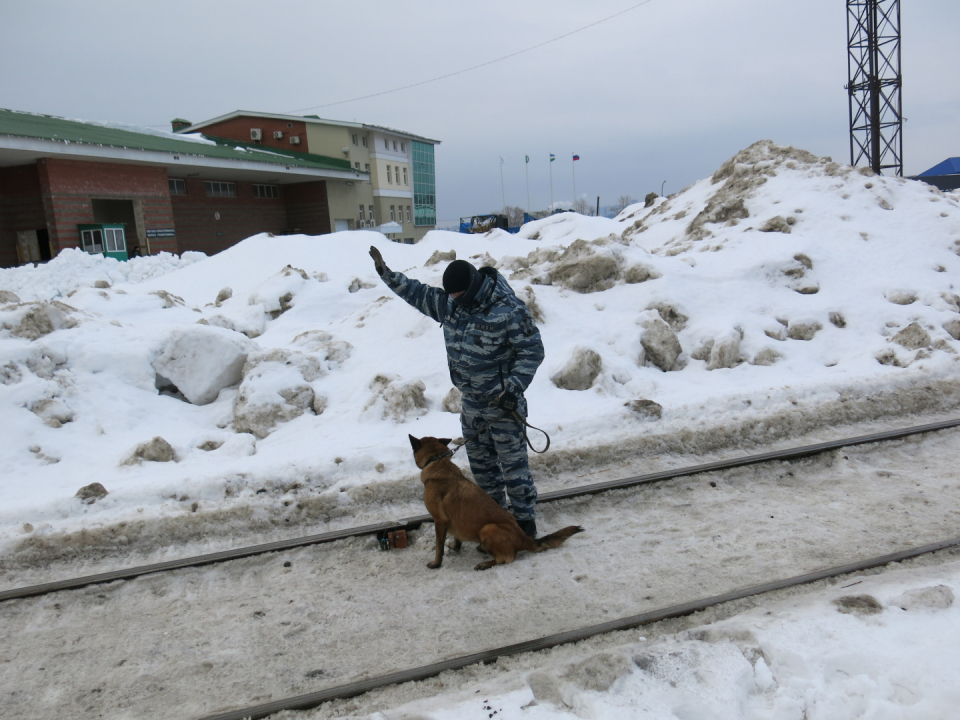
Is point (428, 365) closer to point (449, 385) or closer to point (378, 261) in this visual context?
point (449, 385)

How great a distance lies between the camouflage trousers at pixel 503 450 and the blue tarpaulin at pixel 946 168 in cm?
4109

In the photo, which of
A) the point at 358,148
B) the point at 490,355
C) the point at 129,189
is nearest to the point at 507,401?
the point at 490,355

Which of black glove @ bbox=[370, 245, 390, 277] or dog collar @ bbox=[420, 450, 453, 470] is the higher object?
black glove @ bbox=[370, 245, 390, 277]

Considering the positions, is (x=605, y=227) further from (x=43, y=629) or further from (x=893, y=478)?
(x=43, y=629)

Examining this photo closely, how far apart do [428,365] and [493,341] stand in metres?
3.46

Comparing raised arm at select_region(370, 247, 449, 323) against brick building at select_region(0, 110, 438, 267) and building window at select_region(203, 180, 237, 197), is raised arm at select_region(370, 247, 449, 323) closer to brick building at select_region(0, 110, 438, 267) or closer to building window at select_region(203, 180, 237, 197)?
brick building at select_region(0, 110, 438, 267)

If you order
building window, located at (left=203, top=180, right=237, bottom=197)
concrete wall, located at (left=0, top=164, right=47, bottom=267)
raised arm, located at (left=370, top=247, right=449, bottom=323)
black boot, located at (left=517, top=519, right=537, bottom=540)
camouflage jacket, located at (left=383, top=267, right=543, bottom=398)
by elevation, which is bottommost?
black boot, located at (left=517, top=519, right=537, bottom=540)

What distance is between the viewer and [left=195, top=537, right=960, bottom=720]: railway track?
3.02m

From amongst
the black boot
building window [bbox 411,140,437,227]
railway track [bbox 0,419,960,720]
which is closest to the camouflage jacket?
the black boot

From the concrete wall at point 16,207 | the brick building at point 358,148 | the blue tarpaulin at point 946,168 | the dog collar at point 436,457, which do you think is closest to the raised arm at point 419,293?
the dog collar at point 436,457

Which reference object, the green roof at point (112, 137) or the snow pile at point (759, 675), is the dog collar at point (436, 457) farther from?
the green roof at point (112, 137)

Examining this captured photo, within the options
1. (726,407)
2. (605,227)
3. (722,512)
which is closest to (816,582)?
(722,512)

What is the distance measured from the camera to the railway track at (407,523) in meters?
4.17

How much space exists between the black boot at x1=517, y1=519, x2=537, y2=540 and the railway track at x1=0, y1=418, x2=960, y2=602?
505 millimetres
